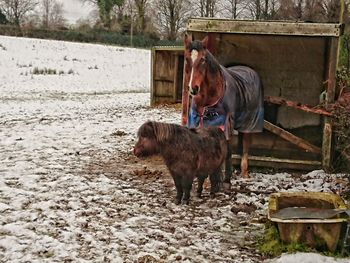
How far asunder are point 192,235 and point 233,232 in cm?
47

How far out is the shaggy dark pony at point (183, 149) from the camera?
531 cm

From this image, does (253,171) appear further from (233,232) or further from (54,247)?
(54,247)

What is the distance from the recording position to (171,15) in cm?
5303

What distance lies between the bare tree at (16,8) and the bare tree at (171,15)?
68.5ft

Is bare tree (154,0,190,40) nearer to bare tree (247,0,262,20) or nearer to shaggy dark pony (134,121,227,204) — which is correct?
bare tree (247,0,262,20)

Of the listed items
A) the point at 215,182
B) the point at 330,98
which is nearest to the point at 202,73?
the point at 215,182

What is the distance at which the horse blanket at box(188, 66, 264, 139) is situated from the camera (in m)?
6.15

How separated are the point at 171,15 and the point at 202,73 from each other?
48996 millimetres

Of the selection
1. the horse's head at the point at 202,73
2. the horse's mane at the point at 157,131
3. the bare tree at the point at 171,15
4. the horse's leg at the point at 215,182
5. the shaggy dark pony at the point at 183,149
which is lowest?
the horse's leg at the point at 215,182

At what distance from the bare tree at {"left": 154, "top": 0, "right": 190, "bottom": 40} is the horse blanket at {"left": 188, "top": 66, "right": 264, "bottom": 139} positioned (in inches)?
1809

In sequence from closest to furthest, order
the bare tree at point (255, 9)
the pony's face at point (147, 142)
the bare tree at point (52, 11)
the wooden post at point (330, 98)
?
1. the pony's face at point (147, 142)
2. the wooden post at point (330, 98)
3. the bare tree at point (255, 9)
4. the bare tree at point (52, 11)

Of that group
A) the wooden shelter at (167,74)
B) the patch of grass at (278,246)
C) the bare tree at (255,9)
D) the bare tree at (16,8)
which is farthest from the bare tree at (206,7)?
the patch of grass at (278,246)

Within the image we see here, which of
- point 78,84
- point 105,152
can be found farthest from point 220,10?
point 105,152

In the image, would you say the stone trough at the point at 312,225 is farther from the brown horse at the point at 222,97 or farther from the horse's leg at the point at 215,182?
the brown horse at the point at 222,97
